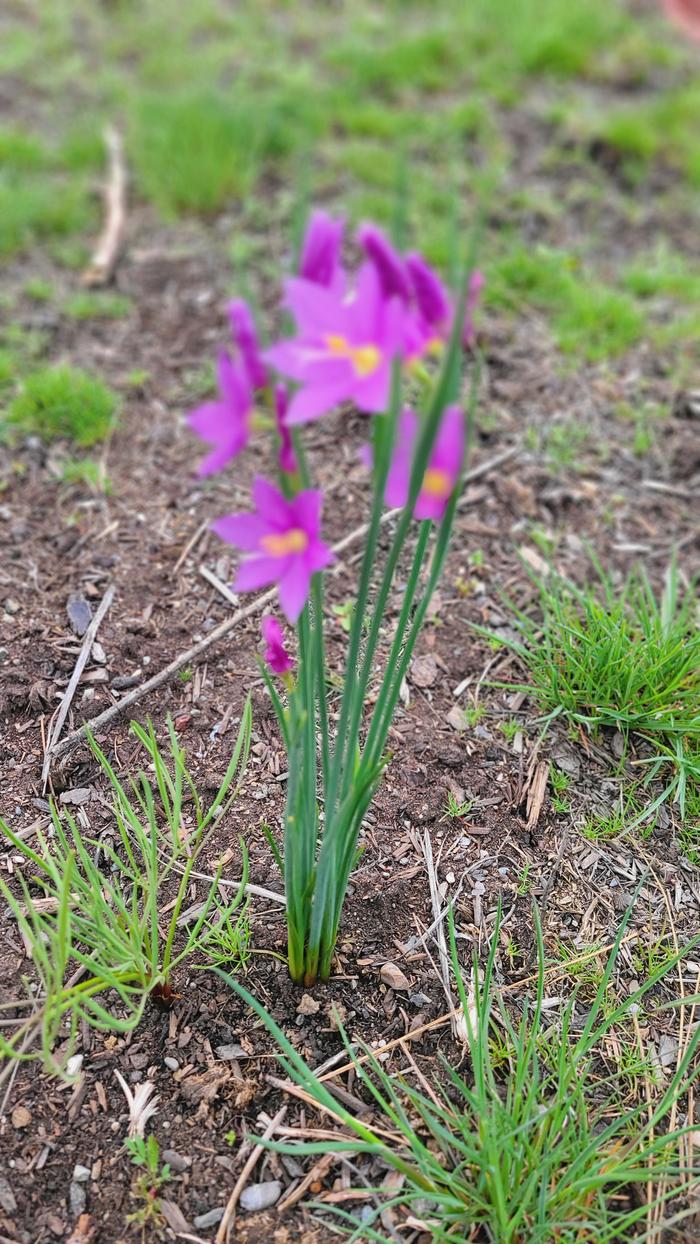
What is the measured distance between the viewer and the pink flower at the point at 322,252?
3.62ft

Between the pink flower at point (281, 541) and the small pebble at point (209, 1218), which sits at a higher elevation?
the pink flower at point (281, 541)

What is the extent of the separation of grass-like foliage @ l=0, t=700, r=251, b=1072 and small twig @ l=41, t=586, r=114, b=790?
0.52ft

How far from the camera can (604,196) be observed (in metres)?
3.96

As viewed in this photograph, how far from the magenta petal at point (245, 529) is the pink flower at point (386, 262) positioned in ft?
1.02

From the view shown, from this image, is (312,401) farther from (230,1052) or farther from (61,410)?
(61,410)

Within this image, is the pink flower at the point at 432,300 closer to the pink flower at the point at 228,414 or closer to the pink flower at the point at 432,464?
the pink flower at the point at 432,464

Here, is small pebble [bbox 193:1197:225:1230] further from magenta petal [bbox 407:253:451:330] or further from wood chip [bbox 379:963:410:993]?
Result: magenta petal [bbox 407:253:451:330]

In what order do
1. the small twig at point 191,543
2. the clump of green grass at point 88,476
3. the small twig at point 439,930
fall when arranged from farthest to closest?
the clump of green grass at point 88,476 → the small twig at point 191,543 → the small twig at point 439,930

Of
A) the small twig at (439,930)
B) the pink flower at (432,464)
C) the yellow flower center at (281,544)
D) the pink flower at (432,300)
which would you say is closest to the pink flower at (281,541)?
the yellow flower center at (281,544)

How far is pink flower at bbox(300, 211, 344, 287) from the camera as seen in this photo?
110cm

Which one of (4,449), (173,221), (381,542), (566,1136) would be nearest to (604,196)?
(173,221)

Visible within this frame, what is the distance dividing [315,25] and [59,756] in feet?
14.6

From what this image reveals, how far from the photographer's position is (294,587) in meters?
1.16

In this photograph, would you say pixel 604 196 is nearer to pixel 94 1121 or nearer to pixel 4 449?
pixel 4 449
